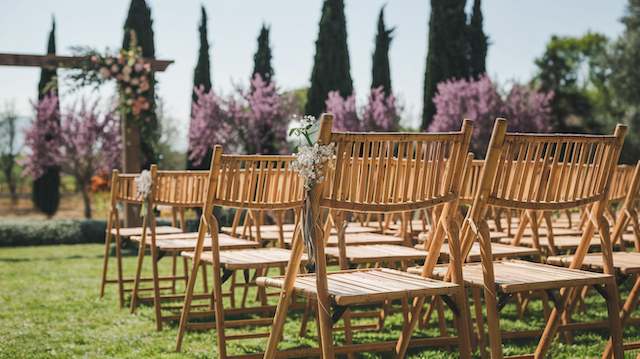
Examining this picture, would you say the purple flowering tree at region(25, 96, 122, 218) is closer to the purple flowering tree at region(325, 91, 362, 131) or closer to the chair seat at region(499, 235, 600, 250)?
the purple flowering tree at region(325, 91, 362, 131)

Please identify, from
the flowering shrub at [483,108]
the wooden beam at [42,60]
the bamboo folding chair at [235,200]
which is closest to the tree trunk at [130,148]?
the wooden beam at [42,60]

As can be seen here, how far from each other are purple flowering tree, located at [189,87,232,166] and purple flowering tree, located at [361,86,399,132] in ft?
13.9

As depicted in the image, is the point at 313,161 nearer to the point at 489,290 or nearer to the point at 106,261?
the point at 489,290

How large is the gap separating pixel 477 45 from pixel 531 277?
22.4 meters

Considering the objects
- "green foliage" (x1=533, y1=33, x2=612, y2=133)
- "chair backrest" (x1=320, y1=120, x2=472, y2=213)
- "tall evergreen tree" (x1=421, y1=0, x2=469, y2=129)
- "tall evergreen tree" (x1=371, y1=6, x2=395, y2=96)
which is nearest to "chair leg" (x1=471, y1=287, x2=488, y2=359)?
"chair backrest" (x1=320, y1=120, x2=472, y2=213)

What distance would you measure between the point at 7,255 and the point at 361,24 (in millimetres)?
16075

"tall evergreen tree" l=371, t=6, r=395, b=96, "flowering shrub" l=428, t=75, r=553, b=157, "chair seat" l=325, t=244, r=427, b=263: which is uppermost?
"tall evergreen tree" l=371, t=6, r=395, b=96

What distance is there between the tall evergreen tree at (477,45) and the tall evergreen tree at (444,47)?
0.46m

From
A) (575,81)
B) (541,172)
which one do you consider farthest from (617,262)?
(575,81)

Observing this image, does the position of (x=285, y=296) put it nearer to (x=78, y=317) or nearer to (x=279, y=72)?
(x=78, y=317)

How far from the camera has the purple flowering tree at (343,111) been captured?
74.1 ft

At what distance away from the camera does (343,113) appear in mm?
22953

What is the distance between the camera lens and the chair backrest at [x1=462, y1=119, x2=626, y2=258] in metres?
2.82

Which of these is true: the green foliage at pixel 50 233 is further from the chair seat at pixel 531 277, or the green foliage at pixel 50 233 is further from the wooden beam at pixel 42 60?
the chair seat at pixel 531 277
